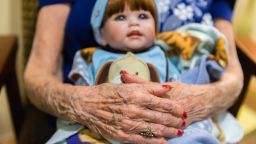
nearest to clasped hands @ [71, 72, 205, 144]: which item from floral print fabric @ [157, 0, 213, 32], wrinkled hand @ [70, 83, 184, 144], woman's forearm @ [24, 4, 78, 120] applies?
wrinkled hand @ [70, 83, 184, 144]

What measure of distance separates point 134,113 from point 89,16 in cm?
43

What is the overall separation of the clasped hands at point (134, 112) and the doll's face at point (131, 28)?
0.41 feet

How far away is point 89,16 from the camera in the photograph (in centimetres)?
123

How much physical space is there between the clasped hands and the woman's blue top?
1.04 feet

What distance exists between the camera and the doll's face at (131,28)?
1.04 metres

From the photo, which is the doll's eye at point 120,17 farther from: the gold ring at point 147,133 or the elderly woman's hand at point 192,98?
the gold ring at point 147,133

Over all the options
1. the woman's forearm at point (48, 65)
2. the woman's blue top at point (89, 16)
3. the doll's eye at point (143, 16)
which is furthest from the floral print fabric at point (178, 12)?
the woman's forearm at point (48, 65)

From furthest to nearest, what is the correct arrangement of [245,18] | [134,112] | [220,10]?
[245,18], [220,10], [134,112]

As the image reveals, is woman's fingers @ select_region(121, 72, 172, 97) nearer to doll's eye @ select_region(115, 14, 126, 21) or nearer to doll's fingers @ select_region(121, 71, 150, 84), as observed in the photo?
doll's fingers @ select_region(121, 71, 150, 84)

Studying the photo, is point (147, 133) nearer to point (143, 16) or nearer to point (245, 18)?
point (143, 16)

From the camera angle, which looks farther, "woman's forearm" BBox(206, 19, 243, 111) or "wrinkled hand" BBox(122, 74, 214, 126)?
"woman's forearm" BBox(206, 19, 243, 111)

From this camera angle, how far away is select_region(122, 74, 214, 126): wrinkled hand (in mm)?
1022

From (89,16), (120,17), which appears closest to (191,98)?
(120,17)

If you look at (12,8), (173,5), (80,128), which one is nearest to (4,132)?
(12,8)
